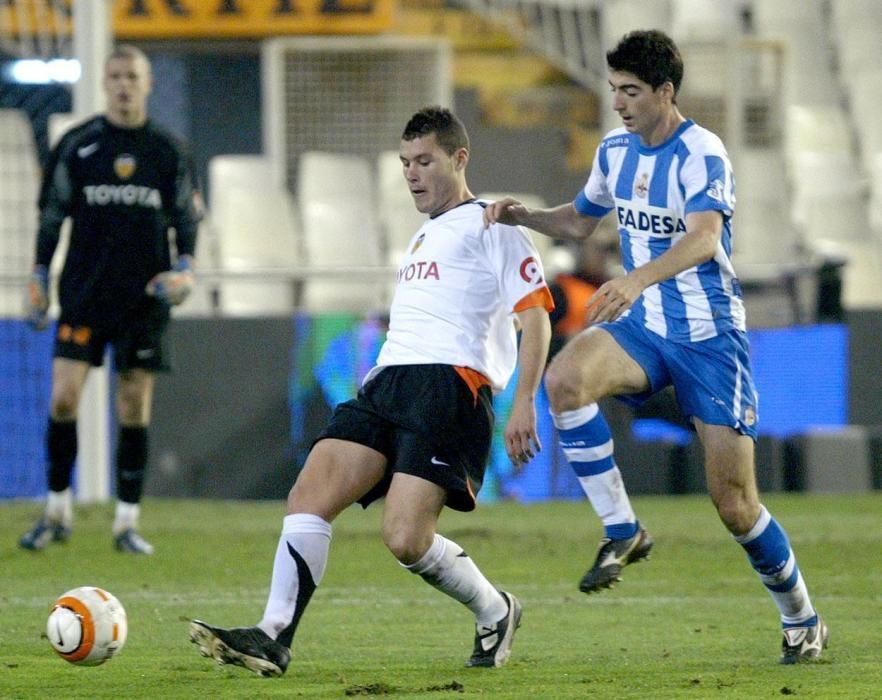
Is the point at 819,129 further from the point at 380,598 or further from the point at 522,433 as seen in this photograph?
the point at 522,433

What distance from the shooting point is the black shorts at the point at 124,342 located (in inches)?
333

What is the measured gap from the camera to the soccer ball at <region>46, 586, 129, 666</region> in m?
4.96

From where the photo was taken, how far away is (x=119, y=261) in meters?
8.56

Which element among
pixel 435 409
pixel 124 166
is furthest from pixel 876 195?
pixel 435 409

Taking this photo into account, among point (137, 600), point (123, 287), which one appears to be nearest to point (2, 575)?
point (137, 600)

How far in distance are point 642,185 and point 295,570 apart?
1.61m

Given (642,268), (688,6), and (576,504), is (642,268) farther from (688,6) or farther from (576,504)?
(688,6)

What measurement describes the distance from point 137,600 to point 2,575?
40.5 inches

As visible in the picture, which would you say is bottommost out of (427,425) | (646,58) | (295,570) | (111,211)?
(295,570)

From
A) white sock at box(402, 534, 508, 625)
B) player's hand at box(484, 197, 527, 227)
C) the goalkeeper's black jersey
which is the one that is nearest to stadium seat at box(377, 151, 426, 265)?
the goalkeeper's black jersey

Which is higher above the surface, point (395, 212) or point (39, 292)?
point (395, 212)

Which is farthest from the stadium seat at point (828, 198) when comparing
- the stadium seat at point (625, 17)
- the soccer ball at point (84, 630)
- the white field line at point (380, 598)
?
the soccer ball at point (84, 630)

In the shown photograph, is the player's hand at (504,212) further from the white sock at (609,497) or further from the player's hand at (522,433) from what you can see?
the white sock at (609,497)

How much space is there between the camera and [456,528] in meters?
9.98
